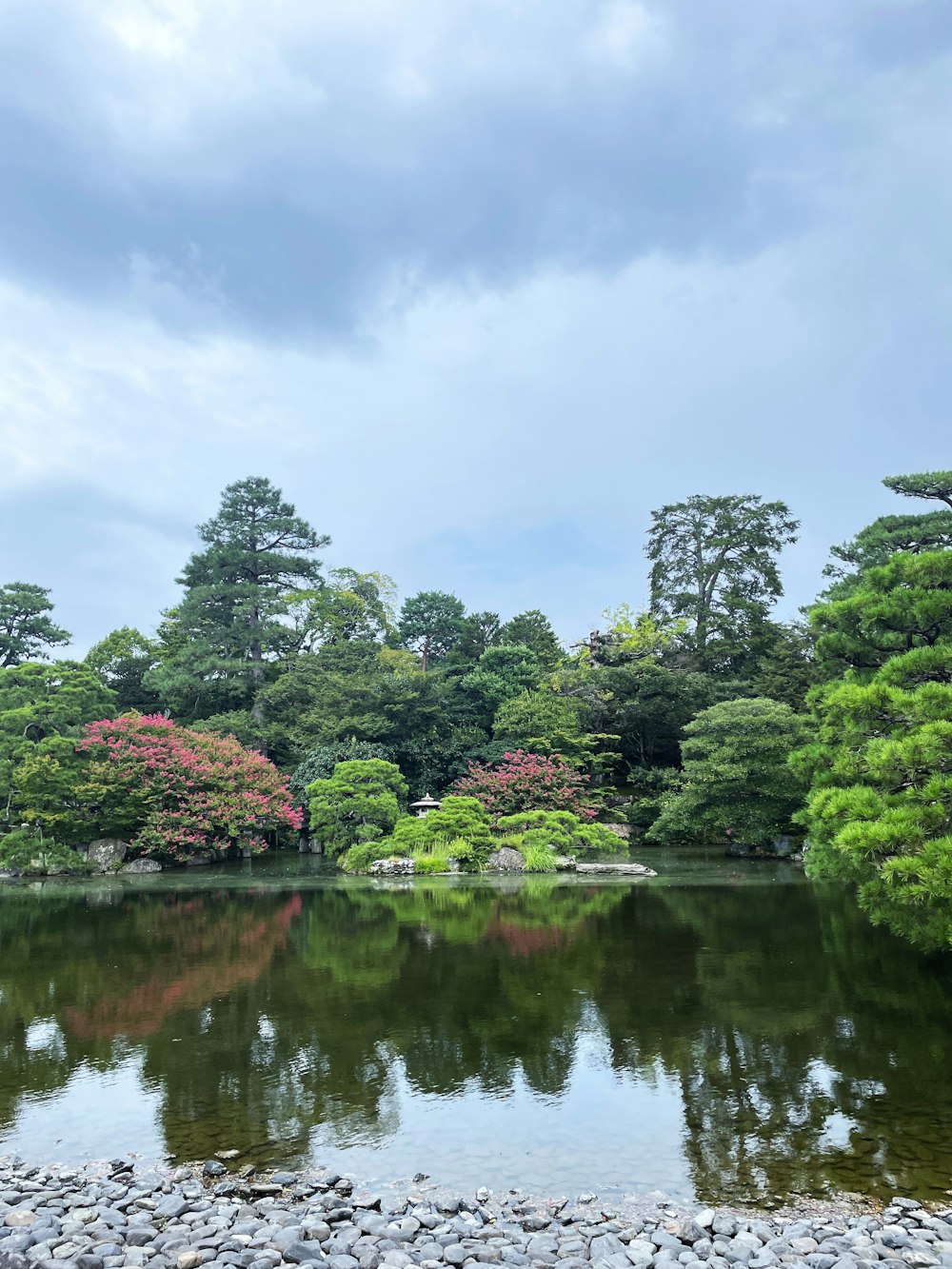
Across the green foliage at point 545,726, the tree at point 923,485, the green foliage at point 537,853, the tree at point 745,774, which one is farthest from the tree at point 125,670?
the tree at point 923,485

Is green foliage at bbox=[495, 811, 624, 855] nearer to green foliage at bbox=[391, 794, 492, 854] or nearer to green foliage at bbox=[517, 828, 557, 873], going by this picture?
green foliage at bbox=[517, 828, 557, 873]

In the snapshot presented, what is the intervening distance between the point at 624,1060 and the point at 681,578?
24.6m

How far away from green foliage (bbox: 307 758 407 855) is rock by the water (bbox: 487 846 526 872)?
2.71 m

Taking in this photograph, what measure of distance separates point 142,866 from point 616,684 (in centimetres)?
1305

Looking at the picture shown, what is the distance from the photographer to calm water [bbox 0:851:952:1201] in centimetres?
400

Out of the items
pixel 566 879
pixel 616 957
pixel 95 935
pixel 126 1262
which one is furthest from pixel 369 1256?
pixel 566 879

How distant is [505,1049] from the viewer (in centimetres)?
556

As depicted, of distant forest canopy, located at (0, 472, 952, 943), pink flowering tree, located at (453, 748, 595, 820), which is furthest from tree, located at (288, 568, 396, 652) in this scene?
pink flowering tree, located at (453, 748, 595, 820)

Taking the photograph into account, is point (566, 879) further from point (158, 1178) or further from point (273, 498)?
point (273, 498)

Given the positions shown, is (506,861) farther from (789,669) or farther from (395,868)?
(789,669)

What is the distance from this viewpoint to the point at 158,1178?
3.71 m

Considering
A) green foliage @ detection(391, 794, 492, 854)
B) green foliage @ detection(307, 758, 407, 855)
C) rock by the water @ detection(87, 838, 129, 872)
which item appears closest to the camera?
green foliage @ detection(391, 794, 492, 854)

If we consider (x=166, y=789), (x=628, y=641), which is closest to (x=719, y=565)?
(x=628, y=641)

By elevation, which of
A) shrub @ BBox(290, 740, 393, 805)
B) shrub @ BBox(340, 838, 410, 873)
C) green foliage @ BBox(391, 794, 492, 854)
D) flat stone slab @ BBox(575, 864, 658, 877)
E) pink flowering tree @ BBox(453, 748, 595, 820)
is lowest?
flat stone slab @ BBox(575, 864, 658, 877)
